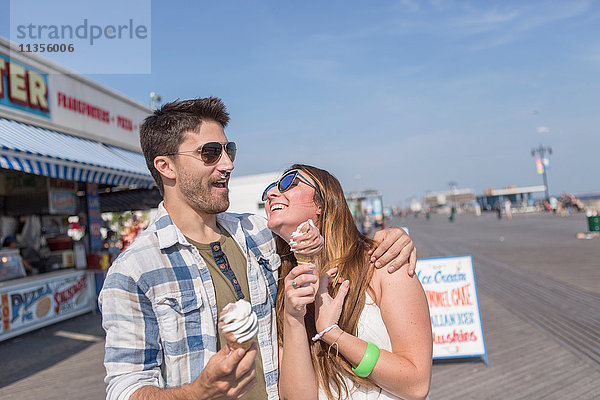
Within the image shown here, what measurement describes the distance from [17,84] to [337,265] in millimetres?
9804

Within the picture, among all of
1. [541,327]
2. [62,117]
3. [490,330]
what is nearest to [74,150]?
[62,117]

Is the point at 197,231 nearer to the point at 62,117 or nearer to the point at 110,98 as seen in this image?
the point at 62,117

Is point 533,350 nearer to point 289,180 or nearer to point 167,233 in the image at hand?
point 289,180

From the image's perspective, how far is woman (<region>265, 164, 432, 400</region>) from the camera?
73.0 inches

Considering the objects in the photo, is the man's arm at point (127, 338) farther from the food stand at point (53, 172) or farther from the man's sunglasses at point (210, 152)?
the food stand at point (53, 172)

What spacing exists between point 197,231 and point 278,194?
45cm

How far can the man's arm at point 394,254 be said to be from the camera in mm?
2025

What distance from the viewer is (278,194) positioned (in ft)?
6.98

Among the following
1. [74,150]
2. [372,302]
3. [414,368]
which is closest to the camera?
[414,368]

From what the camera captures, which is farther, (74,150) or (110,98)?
(110,98)

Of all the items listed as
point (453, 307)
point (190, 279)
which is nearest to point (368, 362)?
point (190, 279)

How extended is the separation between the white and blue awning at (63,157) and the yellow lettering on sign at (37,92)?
0.55 m

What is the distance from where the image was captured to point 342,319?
6.62ft

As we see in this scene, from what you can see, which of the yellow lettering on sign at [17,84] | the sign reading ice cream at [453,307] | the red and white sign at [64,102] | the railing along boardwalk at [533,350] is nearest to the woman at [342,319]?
the railing along boardwalk at [533,350]
